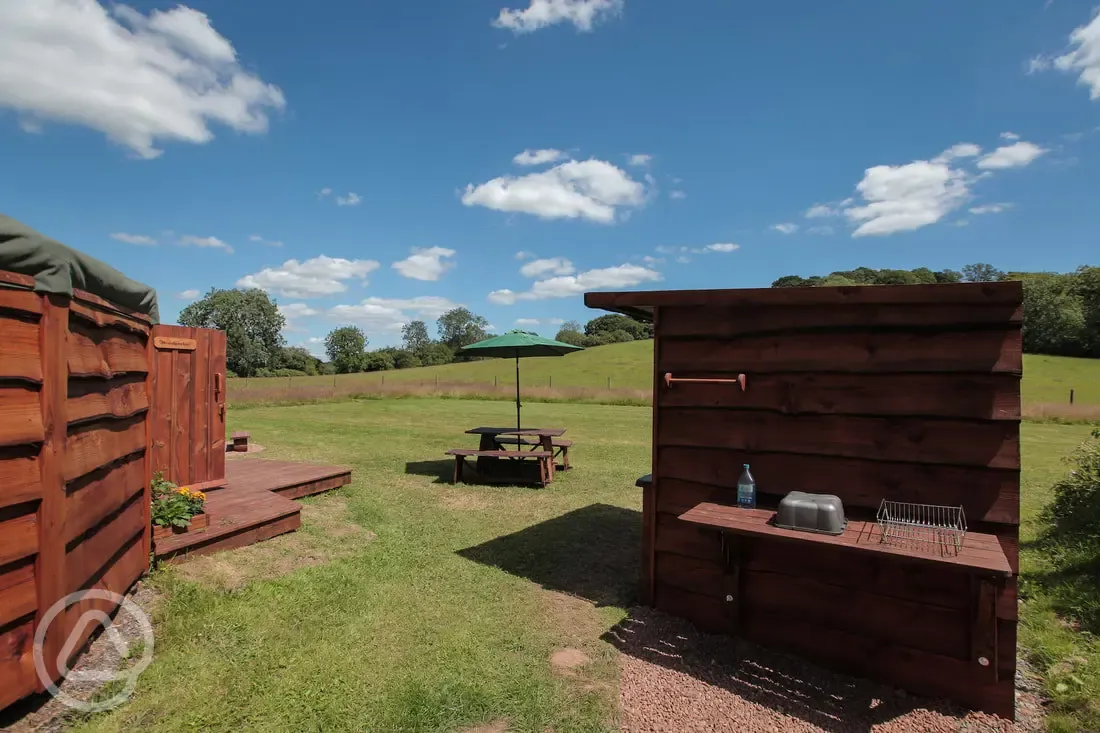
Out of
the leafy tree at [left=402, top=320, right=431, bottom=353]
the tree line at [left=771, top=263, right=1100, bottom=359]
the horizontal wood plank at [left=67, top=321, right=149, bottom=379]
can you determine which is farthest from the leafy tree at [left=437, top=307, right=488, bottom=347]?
the horizontal wood plank at [left=67, top=321, right=149, bottom=379]

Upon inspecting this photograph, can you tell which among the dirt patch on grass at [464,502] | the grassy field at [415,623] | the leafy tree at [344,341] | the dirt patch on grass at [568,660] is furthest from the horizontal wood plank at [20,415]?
the leafy tree at [344,341]

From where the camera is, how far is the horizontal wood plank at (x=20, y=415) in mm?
2266

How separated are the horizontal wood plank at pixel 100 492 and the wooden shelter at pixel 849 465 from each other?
323cm

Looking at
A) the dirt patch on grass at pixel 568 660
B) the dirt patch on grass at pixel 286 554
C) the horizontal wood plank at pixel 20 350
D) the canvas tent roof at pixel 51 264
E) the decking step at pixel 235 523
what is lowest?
the dirt patch on grass at pixel 568 660

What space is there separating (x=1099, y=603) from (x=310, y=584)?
5.66m

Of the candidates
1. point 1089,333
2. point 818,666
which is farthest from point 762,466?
point 1089,333

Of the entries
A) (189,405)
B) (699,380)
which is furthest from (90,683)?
(189,405)

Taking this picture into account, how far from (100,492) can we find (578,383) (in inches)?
1336

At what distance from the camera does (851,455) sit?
3312 millimetres

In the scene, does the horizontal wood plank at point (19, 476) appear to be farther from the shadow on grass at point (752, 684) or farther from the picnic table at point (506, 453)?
the picnic table at point (506, 453)

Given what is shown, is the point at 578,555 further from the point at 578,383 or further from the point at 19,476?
the point at 578,383

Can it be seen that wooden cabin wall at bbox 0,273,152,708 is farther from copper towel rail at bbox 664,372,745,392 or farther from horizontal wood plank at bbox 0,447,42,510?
copper towel rail at bbox 664,372,745,392

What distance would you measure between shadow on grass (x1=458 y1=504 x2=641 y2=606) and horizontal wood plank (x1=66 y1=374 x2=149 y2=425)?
2.82 meters

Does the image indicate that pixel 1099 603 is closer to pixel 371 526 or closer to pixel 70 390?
pixel 371 526
